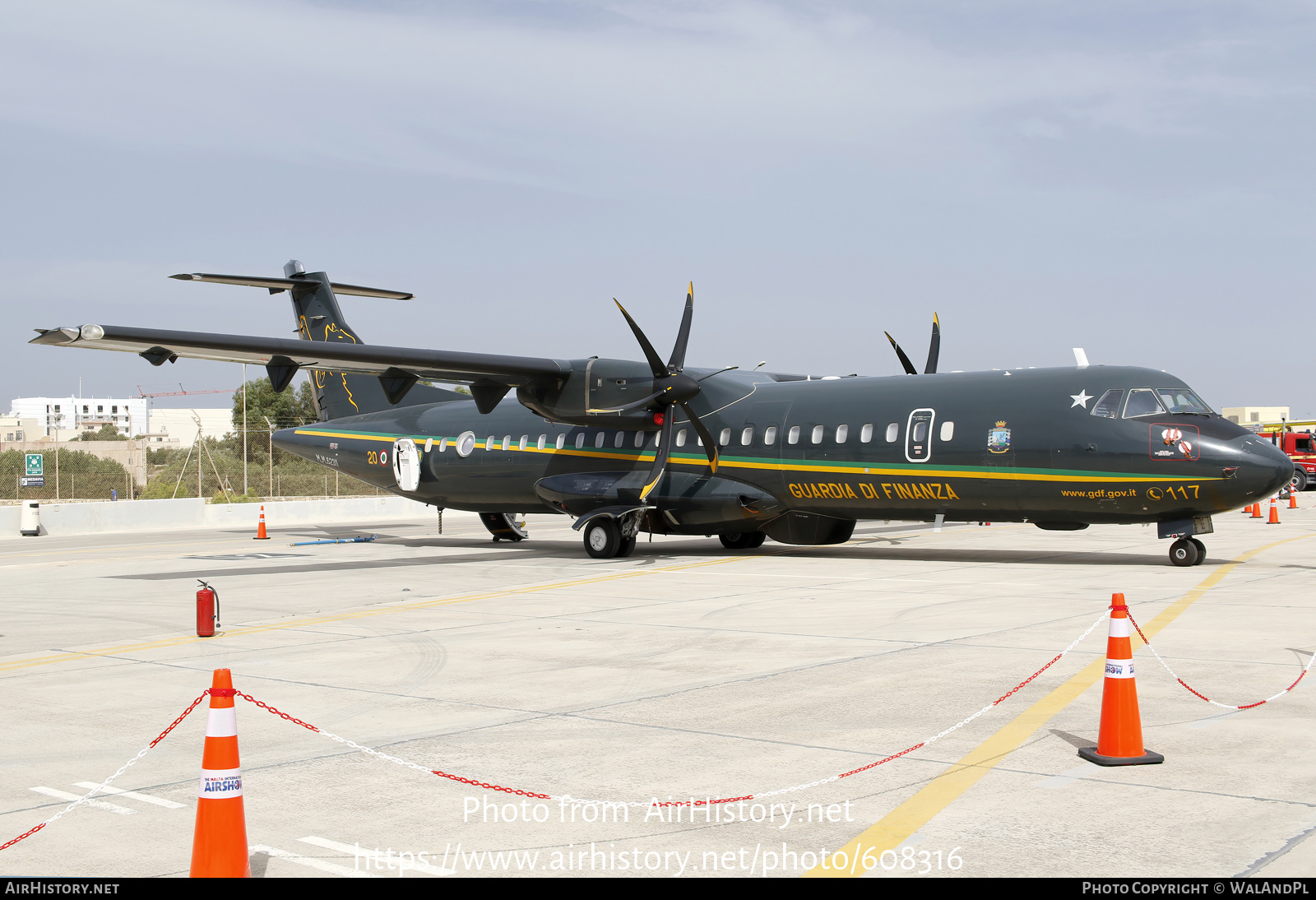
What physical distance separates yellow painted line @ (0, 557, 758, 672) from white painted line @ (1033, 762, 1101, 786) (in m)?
8.64

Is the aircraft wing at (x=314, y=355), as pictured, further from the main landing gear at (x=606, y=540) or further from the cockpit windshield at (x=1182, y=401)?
the cockpit windshield at (x=1182, y=401)

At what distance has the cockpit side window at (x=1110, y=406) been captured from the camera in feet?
58.4

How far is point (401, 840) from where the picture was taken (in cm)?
514

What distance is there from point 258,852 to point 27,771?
2.34 m

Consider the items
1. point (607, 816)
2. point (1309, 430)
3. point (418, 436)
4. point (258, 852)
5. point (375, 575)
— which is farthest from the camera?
point (1309, 430)

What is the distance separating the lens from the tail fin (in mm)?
27688

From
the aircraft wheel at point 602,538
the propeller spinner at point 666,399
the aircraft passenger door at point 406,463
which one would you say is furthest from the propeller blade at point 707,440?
the aircraft passenger door at point 406,463

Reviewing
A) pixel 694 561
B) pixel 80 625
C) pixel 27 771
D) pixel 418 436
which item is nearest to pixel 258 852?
pixel 27 771

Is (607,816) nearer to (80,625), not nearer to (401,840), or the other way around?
(401,840)

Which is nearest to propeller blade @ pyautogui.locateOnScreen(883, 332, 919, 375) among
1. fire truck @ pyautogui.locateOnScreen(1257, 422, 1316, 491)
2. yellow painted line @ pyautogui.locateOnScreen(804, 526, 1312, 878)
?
yellow painted line @ pyautogui.locateOnScreen(804, 526, 1312, 878)

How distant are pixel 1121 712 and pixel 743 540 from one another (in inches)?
688

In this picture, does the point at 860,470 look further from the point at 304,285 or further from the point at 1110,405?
the point at 304,285

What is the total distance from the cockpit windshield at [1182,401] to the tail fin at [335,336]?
16205mm

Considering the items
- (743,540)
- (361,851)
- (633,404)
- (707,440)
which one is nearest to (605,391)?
(633,404)
